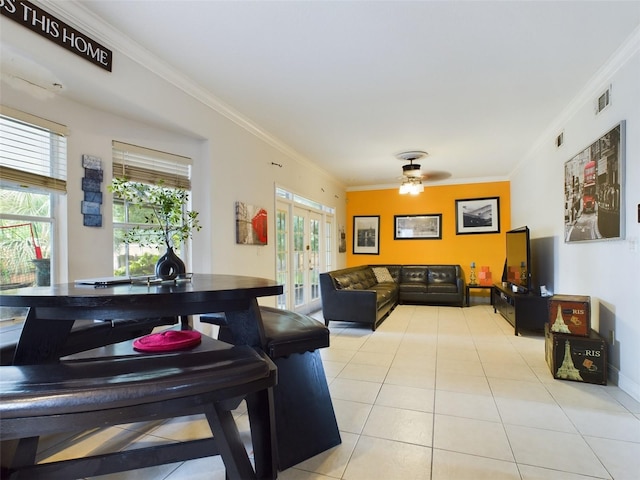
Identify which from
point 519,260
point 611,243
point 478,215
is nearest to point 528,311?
point 519,260

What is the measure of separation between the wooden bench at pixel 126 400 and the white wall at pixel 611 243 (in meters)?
2.91

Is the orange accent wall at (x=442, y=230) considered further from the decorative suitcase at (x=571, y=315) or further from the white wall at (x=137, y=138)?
the decorative suitcase at (x=571, y=315)

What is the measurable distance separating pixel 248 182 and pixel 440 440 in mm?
3325

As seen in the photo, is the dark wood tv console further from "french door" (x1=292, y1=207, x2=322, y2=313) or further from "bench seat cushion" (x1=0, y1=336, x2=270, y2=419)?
"bench seat cushion" (x1=0, y1=336, x2=270, y2=419)

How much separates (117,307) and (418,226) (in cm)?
724

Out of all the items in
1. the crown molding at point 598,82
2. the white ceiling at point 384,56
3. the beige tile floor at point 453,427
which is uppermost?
the white ceiling at point 384,56

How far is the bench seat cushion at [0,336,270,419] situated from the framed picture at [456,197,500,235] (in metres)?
7.07

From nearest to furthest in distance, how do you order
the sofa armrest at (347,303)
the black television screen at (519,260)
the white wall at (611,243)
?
the white wall at (611,243), the black television screen at (519,260), the sofa armrest at (347,303)

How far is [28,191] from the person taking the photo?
225cm

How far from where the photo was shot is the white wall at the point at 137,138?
2.17m

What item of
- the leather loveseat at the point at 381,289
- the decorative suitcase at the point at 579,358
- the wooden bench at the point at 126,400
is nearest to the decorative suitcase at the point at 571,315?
the decorative suitcase at the point at 579,358

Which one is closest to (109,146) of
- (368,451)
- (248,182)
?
(248,182)

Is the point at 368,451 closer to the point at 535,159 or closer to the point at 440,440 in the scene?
the point at 440,440

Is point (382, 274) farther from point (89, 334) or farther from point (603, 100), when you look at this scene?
point (89, 334)
